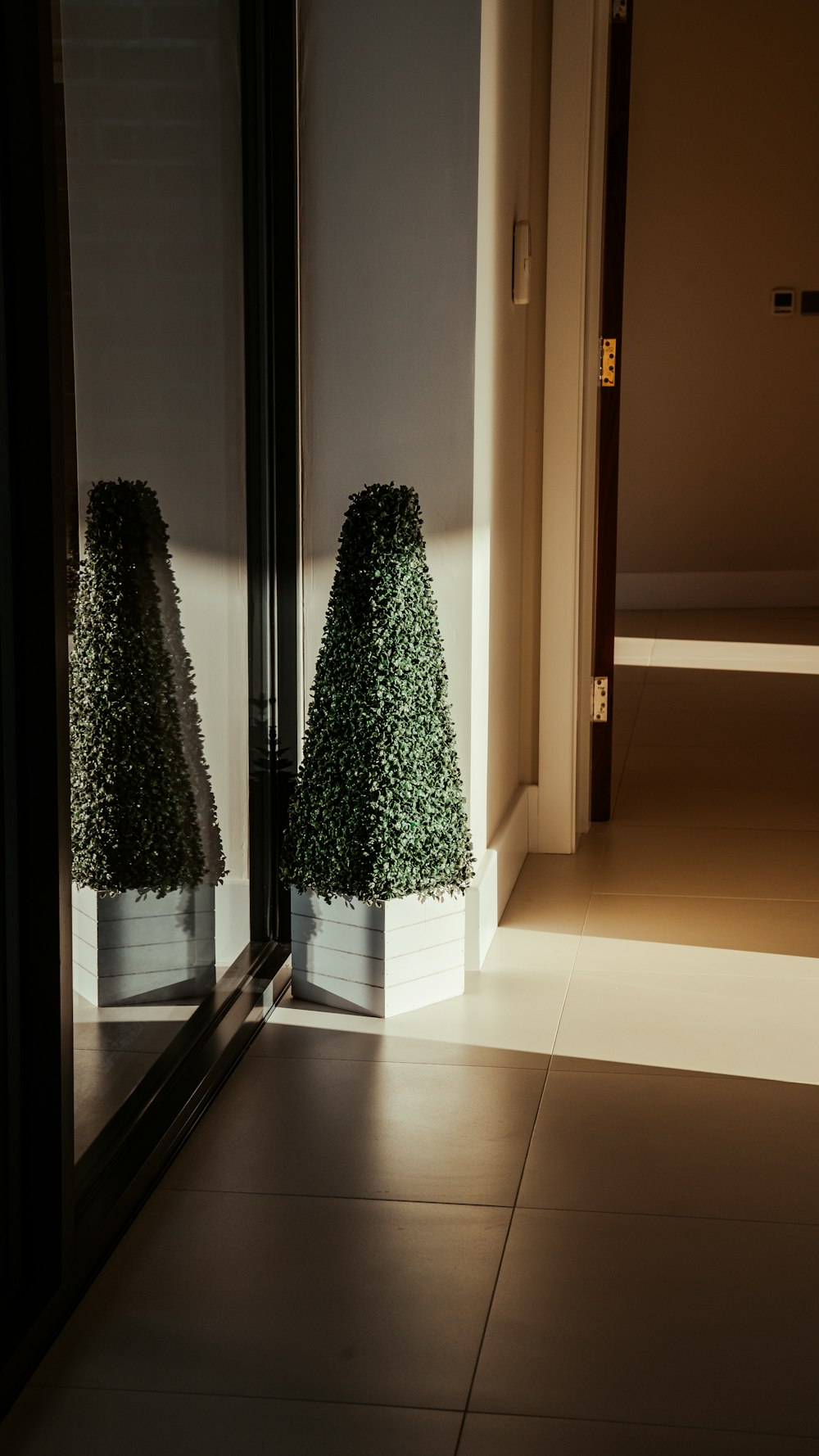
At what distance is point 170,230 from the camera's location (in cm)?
223

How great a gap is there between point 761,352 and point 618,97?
5.00m

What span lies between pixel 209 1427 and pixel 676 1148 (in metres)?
0.87

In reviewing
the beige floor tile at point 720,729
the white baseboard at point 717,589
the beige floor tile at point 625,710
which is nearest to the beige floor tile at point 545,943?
the beige floor tile at point 625,710

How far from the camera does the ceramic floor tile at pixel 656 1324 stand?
1.56 meters

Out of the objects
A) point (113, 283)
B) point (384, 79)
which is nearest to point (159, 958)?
point (113, 283)

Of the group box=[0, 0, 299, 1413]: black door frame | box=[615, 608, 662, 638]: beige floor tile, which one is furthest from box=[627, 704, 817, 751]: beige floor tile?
box=[0, 0, 299, 1413]: black door frame

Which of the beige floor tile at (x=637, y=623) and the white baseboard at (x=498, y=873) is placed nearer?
the white baseboard at (x=498, y=873)

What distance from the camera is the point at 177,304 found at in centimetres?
228

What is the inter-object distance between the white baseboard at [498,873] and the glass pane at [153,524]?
507 mm

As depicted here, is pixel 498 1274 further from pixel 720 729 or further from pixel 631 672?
pixel 631 672

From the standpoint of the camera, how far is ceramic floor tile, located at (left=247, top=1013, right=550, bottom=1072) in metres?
2.48

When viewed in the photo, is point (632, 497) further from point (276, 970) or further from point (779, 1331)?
point (779, 1331)

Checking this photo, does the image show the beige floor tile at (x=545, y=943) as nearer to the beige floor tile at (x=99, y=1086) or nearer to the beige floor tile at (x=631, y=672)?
the beige floor tile at (x=99, y=1086)

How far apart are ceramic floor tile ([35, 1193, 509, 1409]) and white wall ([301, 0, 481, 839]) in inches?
51.2
